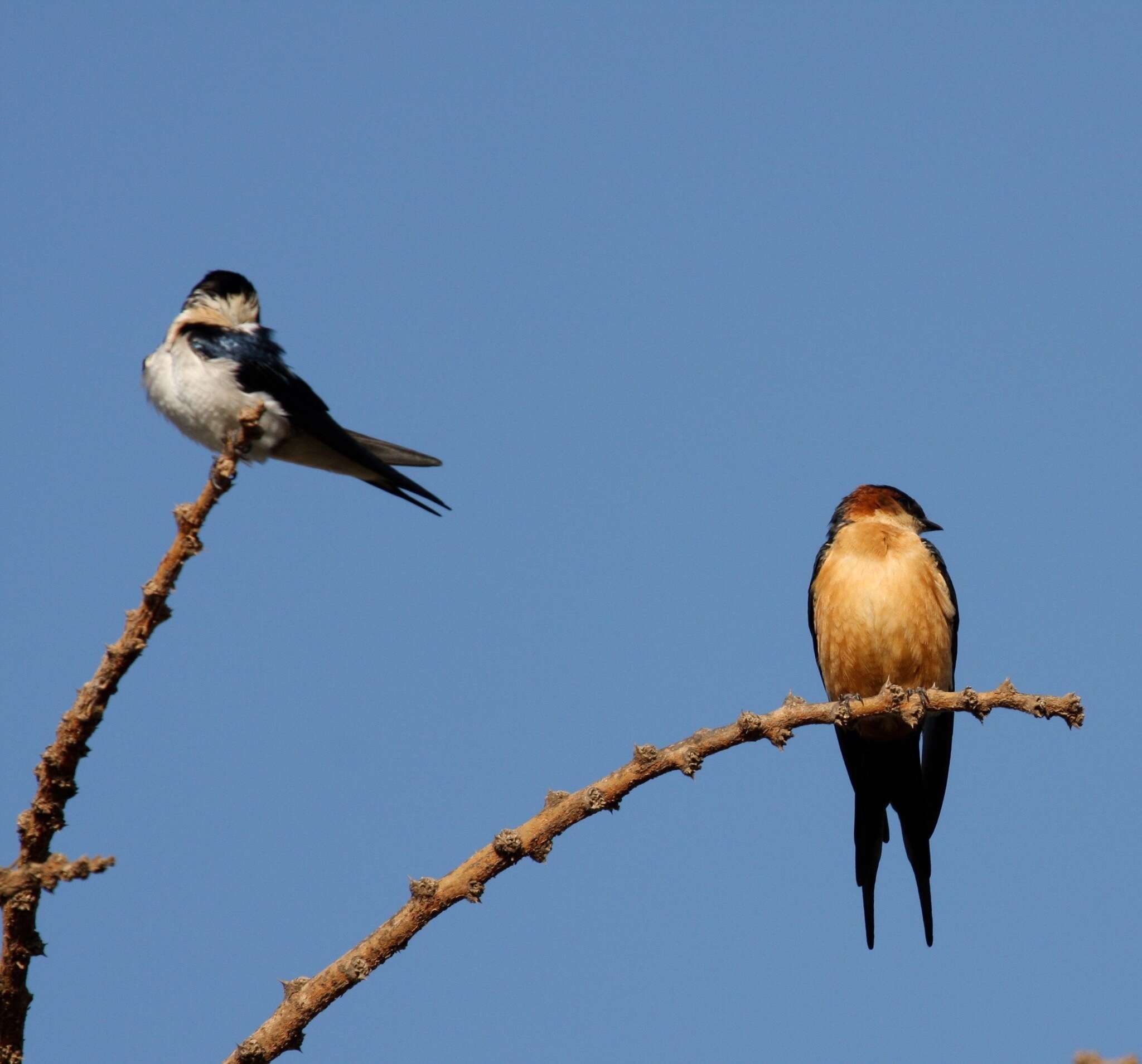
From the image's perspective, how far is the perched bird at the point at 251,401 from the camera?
216 inches

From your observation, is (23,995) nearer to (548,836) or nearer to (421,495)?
(548,836)

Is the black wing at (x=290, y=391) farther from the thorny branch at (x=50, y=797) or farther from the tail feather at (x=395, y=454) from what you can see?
the thorny branch at (x=50, y=797)

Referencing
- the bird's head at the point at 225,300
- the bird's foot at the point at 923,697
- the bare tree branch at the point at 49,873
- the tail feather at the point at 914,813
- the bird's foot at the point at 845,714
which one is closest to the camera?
the bare tree branch at the point at 49,873

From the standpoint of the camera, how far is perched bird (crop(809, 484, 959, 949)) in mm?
7230

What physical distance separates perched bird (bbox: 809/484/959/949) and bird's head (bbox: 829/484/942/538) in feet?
0.29

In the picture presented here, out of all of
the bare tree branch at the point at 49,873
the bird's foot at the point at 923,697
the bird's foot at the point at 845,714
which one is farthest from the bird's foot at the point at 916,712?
the bare tree branch at the point at 49,873

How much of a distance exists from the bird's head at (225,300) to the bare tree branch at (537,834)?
10.6 feet

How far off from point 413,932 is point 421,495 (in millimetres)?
2648

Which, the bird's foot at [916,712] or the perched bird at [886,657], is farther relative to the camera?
the perched bird at [886,657]

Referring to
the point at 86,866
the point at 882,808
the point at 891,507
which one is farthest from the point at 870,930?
the point at 86,866

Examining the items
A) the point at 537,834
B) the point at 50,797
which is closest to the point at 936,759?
the point at 537,834

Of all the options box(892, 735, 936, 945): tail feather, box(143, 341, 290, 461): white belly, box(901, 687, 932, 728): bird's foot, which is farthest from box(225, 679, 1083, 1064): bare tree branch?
box(892, 735, 936, 945): tail feather

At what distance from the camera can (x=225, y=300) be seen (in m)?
6.19

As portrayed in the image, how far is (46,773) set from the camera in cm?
301
